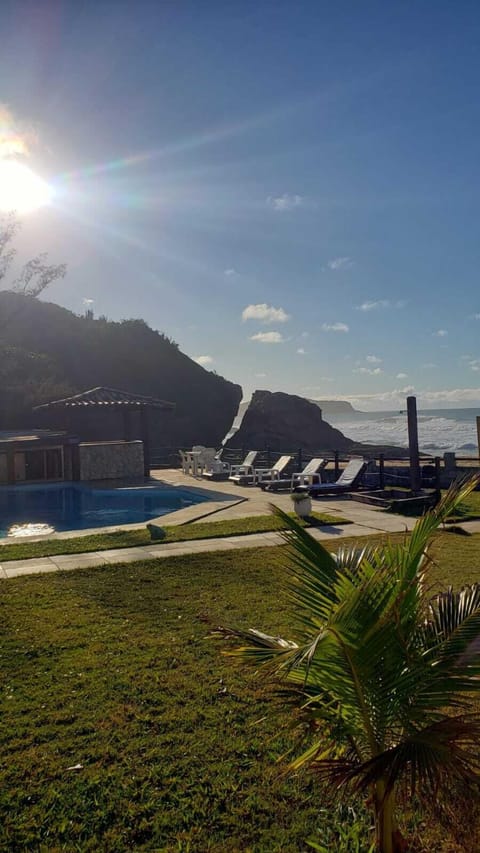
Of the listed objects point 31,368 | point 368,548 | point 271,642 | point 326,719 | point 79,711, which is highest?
point 31,368

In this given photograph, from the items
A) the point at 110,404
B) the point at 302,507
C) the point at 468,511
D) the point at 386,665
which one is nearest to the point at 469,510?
the point at 468,511

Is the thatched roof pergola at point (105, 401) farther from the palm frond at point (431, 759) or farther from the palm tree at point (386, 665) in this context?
the palm frond at point (431, 759)

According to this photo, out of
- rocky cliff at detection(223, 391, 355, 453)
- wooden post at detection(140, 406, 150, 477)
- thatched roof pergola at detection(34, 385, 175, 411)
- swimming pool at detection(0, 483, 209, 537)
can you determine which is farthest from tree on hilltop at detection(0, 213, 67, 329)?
swimming pool at detection(0, 483, 209, 537)

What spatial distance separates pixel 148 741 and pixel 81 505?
14.1 metres

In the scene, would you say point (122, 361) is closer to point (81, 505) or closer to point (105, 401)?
point (105, 401)

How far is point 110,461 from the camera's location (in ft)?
73.8

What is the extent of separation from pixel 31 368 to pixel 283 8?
3623cm

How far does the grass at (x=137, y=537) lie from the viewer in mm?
9055

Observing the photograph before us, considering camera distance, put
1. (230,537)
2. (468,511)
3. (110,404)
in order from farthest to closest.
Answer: (110,404) < (468,511) < (230,537)

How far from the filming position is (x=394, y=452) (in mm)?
40906

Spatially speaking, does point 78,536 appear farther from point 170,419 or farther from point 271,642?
point 170,419

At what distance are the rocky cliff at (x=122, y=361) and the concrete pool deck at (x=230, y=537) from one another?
32734mm

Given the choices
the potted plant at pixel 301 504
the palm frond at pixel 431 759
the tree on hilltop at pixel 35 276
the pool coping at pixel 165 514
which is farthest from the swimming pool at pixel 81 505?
the tree on hilltop at pixel 35 276

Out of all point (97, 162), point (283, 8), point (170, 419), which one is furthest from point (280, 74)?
point (170, 419)
